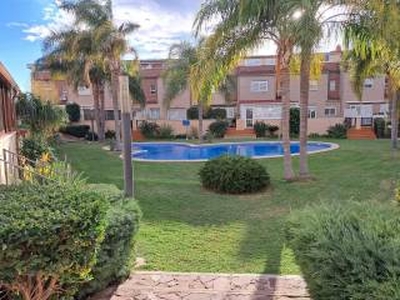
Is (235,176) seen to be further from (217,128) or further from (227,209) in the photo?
(217,128)

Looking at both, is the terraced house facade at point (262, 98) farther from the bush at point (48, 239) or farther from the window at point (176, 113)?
the bush at point (48, 239)

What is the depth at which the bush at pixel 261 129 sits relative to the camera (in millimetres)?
33750

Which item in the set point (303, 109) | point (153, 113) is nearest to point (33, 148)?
point (303, 109)

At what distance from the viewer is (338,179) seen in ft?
40.8

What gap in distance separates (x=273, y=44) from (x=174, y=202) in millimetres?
5771

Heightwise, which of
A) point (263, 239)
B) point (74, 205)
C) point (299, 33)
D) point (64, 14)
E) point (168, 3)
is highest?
point (64, 14)

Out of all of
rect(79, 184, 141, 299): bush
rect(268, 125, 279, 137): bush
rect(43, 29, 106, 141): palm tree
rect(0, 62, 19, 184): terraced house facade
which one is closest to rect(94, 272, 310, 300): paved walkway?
rect(79, 184, 141, 299): bush

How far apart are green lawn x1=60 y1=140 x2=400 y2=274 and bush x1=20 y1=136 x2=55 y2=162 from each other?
1.83 meters

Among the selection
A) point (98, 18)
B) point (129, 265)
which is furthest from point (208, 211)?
point (98, 18)

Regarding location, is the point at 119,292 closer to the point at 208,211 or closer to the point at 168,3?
the point at 208,211

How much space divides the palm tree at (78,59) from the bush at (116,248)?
55.7ft

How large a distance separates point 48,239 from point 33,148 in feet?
40.6

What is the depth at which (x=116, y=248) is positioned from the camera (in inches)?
184

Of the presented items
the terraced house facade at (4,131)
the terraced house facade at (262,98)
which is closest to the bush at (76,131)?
the terraced house facade at (262,98)
